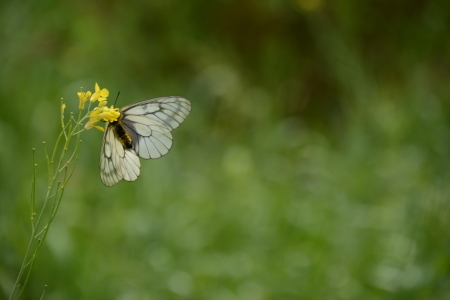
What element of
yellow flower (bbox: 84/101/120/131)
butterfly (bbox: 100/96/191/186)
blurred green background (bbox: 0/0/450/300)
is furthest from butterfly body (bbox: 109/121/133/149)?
blurred green background (bbox: 0/0/450/300)

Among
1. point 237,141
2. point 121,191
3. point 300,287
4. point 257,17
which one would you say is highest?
point 257,17

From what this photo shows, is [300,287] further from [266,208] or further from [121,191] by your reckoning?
[121,191]

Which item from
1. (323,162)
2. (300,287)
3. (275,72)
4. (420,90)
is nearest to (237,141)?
(323,162)

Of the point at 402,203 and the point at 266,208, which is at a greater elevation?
the point at 402,203

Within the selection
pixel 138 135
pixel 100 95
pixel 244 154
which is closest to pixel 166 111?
pixel 138 135

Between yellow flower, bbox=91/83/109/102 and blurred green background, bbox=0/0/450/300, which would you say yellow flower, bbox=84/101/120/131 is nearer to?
yellow flower, bbox=91/83/109/102

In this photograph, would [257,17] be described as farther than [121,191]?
Yes
